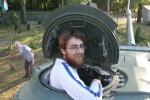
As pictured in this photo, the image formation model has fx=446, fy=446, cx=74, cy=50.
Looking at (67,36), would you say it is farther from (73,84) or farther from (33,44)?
(33,44)

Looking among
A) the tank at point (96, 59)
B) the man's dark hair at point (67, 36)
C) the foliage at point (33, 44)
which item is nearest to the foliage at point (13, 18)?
the foliage at point (33, 44)

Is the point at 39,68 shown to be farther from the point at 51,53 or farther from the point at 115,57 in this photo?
the point at 115,57

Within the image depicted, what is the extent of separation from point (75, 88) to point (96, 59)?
0.95 m

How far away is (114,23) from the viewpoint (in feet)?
12.5

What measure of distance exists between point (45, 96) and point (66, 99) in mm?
230

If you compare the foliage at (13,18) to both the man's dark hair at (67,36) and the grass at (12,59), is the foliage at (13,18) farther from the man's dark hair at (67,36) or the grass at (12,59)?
the man's dark hair at (67,36)

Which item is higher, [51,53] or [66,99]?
[51,53]

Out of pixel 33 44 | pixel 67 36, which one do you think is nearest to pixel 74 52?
pixel 67 36

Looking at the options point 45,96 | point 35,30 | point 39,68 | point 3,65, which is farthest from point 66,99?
point 35,30

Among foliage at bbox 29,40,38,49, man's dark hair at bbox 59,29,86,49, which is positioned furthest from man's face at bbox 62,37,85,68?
foliage at bbox 29,40,38,49

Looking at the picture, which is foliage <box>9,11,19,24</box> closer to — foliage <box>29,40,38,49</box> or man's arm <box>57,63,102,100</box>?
foliage <box>29,40,38,49</box>

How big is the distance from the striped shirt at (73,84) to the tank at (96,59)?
0.68 feet

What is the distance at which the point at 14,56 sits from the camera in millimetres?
17859

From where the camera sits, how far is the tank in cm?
386
